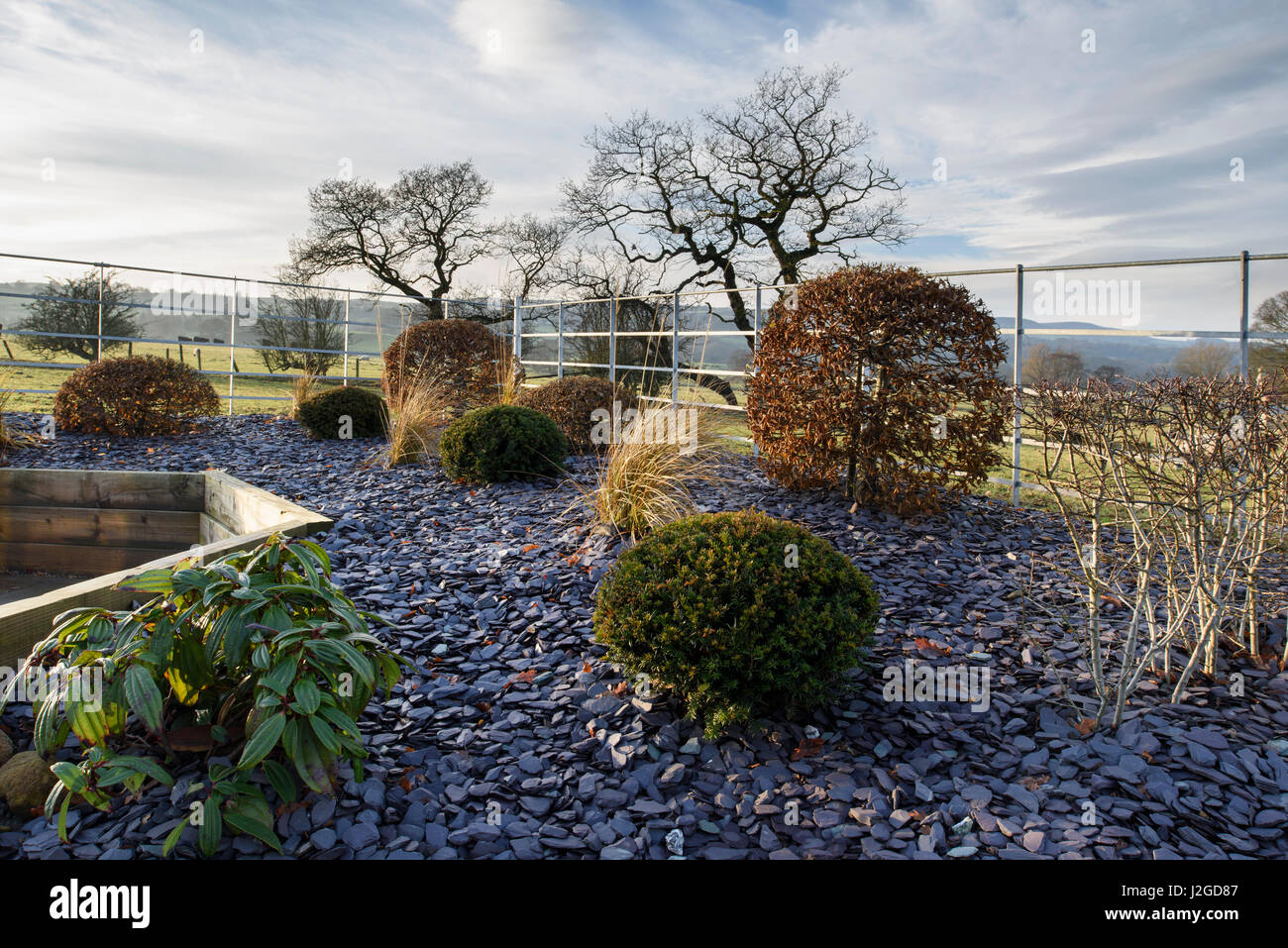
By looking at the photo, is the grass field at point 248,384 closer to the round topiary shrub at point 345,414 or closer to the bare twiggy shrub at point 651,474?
the bare twiggy shrub at point 651,474

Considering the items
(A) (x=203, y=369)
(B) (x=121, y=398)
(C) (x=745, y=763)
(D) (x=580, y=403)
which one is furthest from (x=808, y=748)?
(A) (x=203, y=369)

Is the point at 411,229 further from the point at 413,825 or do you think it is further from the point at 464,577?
the point at 413,825

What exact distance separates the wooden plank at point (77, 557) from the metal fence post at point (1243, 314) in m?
7.10

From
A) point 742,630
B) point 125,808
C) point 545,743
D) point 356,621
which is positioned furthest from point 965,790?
point 125,808

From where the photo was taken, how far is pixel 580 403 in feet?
23.6

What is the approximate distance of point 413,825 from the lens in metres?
2.20

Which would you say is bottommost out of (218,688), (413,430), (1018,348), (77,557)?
(77,557)

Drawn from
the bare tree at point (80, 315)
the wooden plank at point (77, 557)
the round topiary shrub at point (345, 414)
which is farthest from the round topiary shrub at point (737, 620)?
the bare tree at point (80, 315)

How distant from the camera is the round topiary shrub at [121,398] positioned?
816cm

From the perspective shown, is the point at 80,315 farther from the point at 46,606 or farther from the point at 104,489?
→ the point at 46,606

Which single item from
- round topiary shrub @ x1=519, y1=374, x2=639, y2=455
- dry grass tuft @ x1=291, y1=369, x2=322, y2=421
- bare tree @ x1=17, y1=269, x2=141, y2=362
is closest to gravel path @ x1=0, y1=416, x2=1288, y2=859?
round topiary shrub @ x1=519, y1=374, x2=639, y2=455

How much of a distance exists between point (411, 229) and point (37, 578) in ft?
46.4

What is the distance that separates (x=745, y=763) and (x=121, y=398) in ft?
27.0

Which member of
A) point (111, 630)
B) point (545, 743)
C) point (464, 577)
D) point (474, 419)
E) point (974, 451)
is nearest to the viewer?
point (111, 630)
